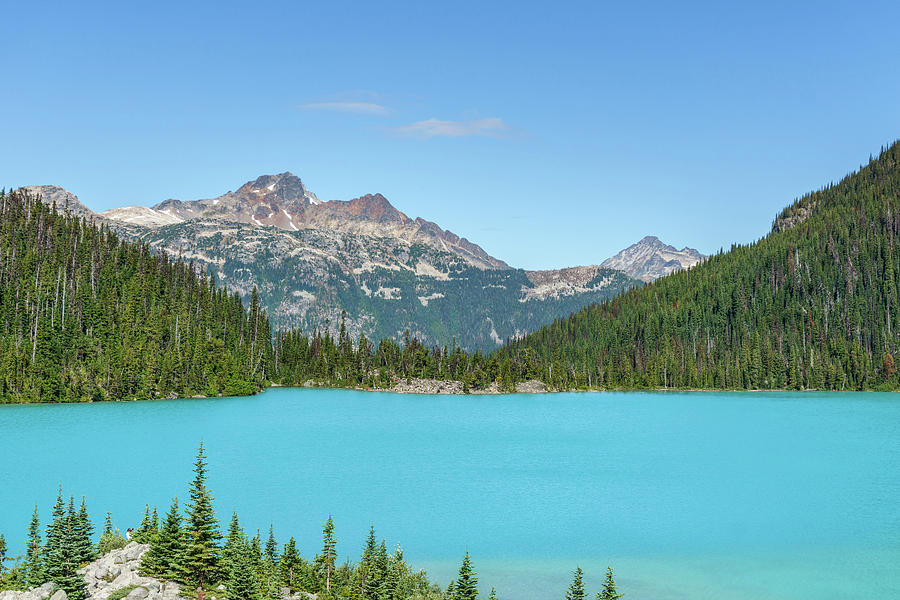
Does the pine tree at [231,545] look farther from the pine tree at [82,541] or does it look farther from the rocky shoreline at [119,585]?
the pine tree at [82,541]

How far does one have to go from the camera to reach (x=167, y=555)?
26500 mm

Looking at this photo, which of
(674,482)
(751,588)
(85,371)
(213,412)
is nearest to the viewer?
(751,588)

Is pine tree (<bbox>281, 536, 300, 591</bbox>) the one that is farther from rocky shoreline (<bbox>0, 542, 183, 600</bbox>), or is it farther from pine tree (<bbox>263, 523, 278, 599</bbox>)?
rocky shoreline (<bbox>0, 542, 183, 600</bbox>)

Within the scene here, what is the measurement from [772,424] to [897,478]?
45.6 metres

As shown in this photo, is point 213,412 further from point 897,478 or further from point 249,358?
point 897,478

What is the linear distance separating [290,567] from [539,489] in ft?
105

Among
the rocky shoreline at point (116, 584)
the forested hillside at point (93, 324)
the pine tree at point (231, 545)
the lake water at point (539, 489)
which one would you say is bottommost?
the lake water at point (539, 489)

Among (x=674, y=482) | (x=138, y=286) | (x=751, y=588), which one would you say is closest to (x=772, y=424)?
(x=674, y=482)

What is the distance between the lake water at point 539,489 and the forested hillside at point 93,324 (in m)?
28.7

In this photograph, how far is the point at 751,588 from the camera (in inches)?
1335

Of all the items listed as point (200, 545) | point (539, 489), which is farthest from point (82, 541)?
point (539, 489)

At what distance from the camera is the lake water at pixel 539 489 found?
37.7m

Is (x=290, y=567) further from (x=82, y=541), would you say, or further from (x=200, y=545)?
(x=82, y=541)

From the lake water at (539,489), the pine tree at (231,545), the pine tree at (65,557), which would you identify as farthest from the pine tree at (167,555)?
the lake water at (539,489)
